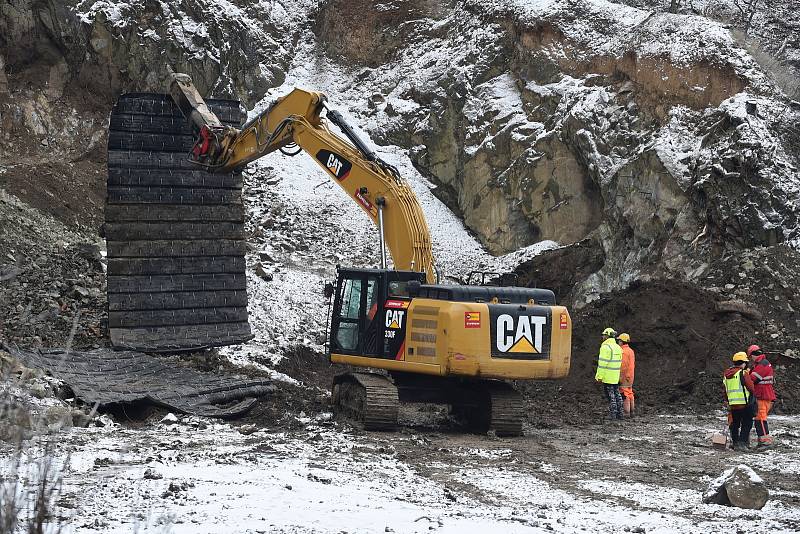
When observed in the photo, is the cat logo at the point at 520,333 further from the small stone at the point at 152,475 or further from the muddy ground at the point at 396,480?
the small stone at the point at 152,475

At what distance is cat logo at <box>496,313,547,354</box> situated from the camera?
416 inches

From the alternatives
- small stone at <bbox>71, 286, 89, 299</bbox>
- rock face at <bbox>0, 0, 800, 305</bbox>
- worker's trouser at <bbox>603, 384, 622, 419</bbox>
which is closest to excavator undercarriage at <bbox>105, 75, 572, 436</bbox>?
small stone at <bbox>71, 286, 89, 299</bbox>

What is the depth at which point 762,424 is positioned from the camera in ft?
36.0

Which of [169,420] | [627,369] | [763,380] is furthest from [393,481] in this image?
[627,369]

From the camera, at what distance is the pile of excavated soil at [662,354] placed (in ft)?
46.7

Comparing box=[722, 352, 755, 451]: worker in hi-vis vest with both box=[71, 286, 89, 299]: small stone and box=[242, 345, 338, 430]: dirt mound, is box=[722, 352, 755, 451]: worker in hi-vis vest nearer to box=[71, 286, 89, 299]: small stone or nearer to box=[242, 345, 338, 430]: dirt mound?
box=[242, 345, 338, 430]: dirt mound

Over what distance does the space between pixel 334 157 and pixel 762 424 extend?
592cm

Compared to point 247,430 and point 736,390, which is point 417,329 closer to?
point 247,430

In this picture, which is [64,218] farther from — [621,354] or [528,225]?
[621,354]


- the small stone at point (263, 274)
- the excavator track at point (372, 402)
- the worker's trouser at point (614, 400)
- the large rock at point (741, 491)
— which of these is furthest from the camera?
the small stone at point (263, 274)

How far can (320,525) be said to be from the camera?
6.25m

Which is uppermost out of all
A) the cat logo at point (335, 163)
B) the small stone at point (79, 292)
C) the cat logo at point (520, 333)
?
the cat logo at point (335, 163)

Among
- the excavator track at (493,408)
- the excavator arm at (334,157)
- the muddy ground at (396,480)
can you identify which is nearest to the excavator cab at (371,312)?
the excavator arm at (334,157)

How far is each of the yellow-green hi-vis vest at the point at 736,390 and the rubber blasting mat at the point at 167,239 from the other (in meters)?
8.42
